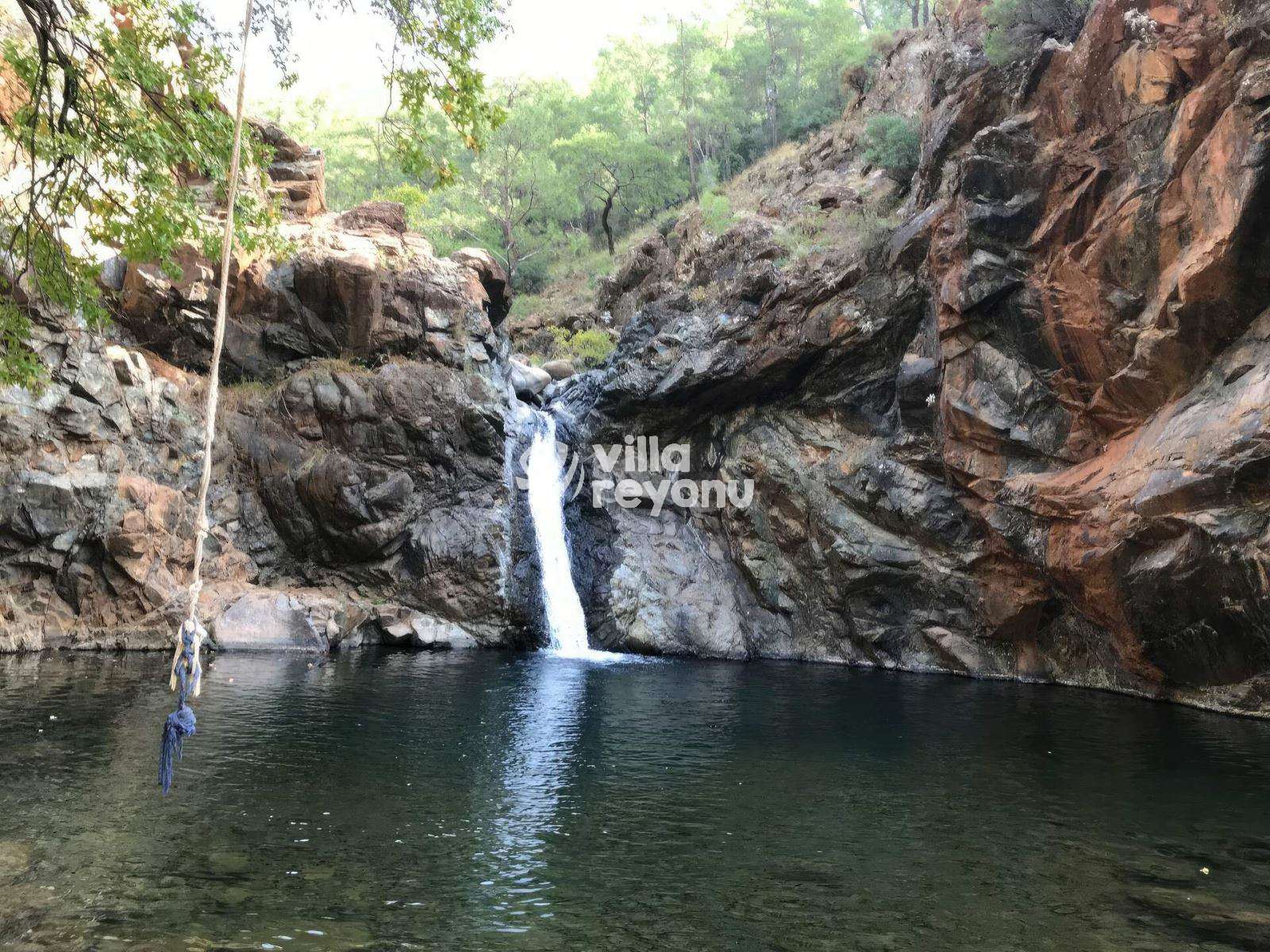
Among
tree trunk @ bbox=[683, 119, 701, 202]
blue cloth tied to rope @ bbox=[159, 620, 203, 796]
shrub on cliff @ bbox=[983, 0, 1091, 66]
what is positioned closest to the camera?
blue cloth tied to rope @ bbox=[159, 620, 203, 796]

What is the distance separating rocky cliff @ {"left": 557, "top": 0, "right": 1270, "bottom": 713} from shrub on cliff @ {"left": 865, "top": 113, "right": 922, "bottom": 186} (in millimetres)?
877

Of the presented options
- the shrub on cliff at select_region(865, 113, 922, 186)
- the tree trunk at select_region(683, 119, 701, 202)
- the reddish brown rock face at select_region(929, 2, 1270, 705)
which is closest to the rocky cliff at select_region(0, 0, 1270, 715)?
the reddish brown rock face at select_region(929, 2, 1270, 705)

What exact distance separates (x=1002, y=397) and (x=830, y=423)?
19.3ft

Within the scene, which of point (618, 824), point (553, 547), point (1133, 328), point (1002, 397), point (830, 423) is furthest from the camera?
point (553, 547)

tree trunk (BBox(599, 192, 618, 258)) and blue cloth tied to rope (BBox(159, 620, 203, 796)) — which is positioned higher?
tree trunk (BBox(599, 192, 618, 258))

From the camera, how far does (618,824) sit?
412 inches

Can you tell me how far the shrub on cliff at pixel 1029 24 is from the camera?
2320 centimetres

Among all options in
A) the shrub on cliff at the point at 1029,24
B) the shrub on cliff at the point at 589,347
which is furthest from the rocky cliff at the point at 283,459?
the shrub on cliff at the point at 1029,24

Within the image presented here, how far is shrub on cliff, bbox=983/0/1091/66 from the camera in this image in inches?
914

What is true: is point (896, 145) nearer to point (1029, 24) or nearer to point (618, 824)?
point (1029, 24)

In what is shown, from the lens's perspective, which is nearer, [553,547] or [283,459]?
[283,459]

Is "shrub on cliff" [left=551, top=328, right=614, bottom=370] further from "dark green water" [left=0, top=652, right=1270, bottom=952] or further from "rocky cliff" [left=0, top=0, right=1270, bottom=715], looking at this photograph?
"dark green water" [left=0, top=652, right=1270, bottom=952]

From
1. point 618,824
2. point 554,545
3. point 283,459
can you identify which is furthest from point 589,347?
point 618,824

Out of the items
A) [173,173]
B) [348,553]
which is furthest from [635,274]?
[173,173]
